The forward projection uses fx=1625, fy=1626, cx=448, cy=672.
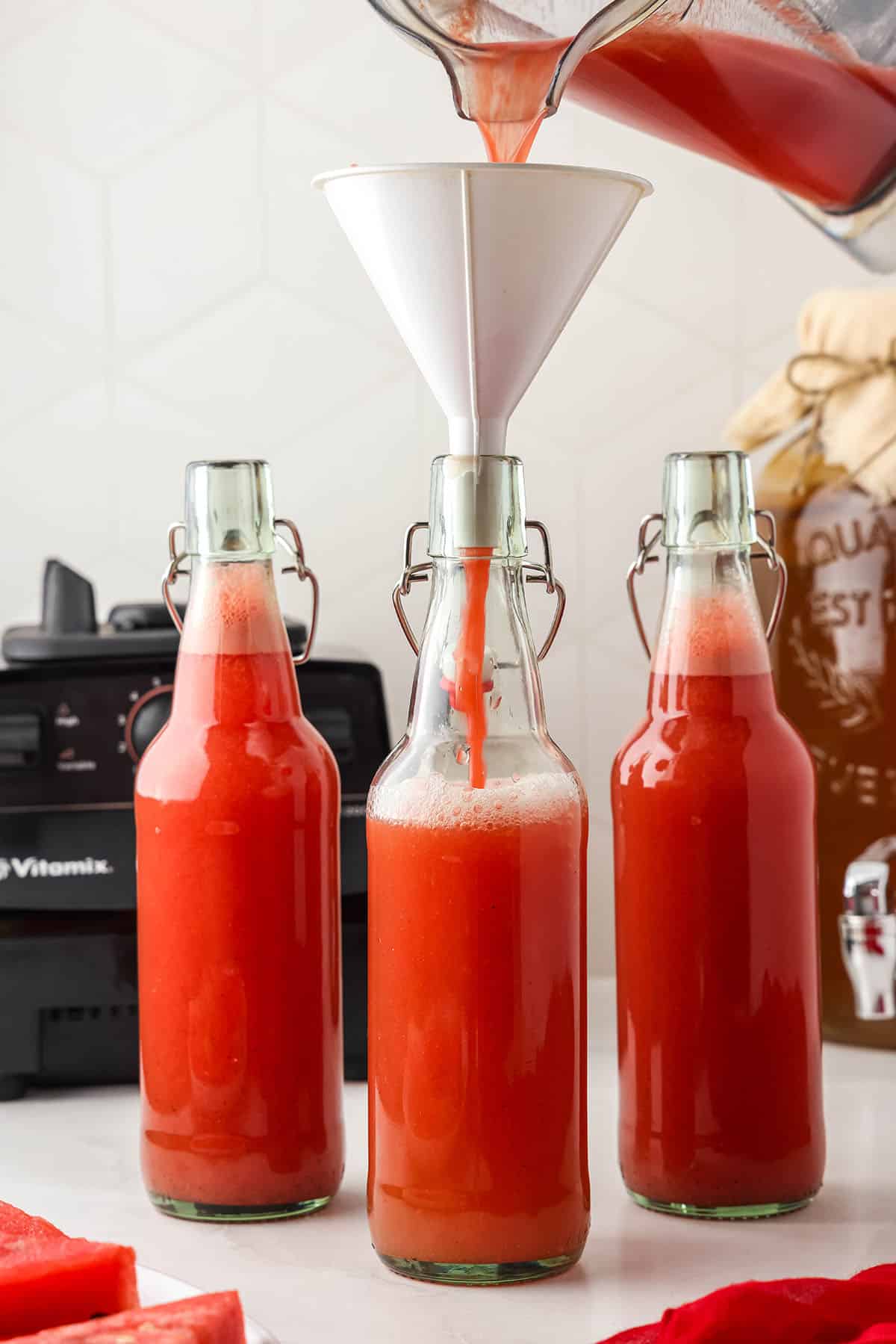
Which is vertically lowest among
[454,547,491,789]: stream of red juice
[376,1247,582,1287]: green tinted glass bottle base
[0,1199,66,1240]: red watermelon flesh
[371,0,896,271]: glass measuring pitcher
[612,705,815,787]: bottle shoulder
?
[376,1247,582,1287]: green tinted glass bottle base

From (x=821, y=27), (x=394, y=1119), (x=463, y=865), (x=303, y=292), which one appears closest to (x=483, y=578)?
(x=463, y=865)

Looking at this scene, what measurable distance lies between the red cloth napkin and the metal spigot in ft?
0.73

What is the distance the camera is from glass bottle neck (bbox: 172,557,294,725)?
771 mm

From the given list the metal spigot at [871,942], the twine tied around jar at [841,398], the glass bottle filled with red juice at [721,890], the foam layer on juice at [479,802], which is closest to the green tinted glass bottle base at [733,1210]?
the glass bottle filled with red juice at [721,890]

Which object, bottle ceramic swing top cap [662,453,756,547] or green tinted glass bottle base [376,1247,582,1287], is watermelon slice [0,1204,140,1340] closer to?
green tinted glass bottle base [376,1247,582,1287]

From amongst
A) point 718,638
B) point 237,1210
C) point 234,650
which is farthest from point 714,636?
point 237,1210

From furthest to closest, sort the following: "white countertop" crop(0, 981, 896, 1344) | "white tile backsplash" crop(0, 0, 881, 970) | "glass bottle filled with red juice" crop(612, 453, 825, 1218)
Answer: "white tile backsplash" crop(0, 0, 881, 970) < "glass bottle filled with red juice" crop(612, 453, 825, 1218) < "white countertop" crop(0, 981, 896, 1344)

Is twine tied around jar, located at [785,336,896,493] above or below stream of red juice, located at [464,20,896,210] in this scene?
below

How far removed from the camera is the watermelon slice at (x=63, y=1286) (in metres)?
0.58

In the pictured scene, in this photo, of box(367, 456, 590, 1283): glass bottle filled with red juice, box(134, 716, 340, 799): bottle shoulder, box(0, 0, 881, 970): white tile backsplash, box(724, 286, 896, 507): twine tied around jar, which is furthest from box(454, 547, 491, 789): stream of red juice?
box(0, 0, 881, 970): white tile backsplash

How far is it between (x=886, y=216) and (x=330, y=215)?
0.48 meters

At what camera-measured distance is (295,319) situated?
1273 mm

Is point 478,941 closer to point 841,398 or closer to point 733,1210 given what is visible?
point 733,1210

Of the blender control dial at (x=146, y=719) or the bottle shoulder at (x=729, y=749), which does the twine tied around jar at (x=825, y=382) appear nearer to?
the bottle shoulder at (x=729, y=749)
